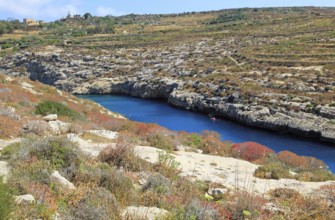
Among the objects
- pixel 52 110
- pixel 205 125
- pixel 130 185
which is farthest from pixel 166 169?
pixel 205 125

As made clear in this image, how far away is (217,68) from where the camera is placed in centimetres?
7419

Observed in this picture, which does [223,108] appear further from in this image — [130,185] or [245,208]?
[245,208]

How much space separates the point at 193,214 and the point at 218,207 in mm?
1286

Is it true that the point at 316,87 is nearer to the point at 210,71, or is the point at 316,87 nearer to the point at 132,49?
the point at 210,71

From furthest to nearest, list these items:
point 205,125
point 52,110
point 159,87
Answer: point 159,87, point 205,125, point 52,110

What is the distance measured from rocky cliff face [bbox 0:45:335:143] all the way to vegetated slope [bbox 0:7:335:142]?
0.13 meters

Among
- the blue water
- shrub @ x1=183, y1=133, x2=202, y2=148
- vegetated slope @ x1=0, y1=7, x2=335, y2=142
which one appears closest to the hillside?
shrub @ x1=183, y1=133, x2=202, y2=148

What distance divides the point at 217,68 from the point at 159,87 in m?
11.9

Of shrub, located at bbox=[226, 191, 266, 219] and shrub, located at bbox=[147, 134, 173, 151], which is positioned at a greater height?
shrub, located at bbox=[226, 191, 266, 219]

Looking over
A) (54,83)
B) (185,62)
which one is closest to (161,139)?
(185,62)

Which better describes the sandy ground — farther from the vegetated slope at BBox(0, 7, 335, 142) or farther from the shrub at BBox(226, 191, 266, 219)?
the vegetated slope at BBox(0, 7, 335, 142)

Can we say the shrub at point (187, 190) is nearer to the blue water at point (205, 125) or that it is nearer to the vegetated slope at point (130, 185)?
the vegetated slope at point (130, 185)

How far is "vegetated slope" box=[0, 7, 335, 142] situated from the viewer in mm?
51375

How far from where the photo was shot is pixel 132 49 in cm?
9944
